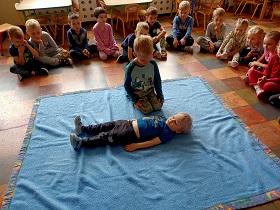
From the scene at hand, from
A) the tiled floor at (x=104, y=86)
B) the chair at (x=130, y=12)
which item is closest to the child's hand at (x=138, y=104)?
the tiled floor at (x=104, y=86)

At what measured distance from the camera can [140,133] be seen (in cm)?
198

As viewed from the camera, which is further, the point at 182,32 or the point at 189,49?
the point at 182,32

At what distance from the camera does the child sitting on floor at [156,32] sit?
3562 mm

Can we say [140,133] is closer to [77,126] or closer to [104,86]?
[77,126]

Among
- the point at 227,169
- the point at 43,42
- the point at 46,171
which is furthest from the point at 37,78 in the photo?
the point at 227,169

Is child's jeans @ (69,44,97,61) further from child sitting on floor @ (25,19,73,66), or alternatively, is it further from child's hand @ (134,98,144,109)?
child's hand @ (134,98,144,109)

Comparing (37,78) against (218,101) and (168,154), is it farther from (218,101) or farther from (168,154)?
(218,101)

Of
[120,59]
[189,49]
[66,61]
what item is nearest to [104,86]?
[120,59]

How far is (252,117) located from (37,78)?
9.13 ft

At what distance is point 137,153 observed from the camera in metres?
1.93

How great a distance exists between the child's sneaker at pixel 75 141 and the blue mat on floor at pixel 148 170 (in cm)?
5

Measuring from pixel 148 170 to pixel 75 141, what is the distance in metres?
0.67

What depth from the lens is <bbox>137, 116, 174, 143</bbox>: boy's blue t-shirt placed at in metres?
1.98

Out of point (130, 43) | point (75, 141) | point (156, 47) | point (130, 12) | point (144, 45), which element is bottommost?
point (75, 141)
